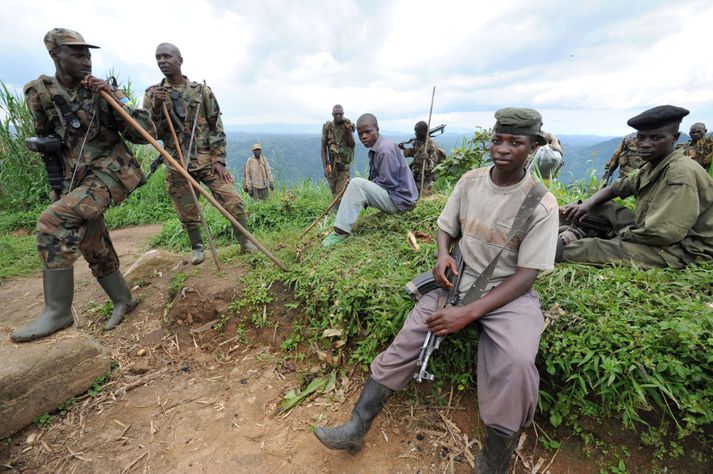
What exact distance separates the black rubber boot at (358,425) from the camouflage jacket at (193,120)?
10.3ft

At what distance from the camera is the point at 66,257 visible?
268cm

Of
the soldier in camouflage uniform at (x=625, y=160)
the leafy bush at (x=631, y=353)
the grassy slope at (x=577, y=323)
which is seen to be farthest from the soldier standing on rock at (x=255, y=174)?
the leafy bush at (x=631, y=353)

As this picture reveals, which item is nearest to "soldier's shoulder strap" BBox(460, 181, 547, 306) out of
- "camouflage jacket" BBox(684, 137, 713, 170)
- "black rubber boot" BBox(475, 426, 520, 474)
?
"black rubber boot" BBox(475, 426, 520, 474)

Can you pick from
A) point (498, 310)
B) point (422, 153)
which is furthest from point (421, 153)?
point (498, 310)

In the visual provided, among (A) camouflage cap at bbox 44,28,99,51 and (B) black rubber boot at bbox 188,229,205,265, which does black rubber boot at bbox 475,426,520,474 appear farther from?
(A) camouflage cap at bbox 44,28,99,51

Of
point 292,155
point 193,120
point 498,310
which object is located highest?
point 193,120

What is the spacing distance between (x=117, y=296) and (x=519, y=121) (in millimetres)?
3876

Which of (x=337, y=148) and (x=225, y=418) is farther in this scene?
(x=337, y=148)

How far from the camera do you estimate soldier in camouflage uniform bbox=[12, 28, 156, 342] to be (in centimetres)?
262

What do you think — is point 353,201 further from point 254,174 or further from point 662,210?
point 254,174

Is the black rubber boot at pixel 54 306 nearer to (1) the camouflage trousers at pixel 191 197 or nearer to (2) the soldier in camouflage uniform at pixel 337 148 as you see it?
(1) the camouflage trousers at pixel 191 197

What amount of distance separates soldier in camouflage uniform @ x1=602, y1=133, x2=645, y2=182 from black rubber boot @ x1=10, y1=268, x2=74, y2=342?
7.81 metres

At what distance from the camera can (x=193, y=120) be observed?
154 inches

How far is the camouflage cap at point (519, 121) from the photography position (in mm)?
1843
